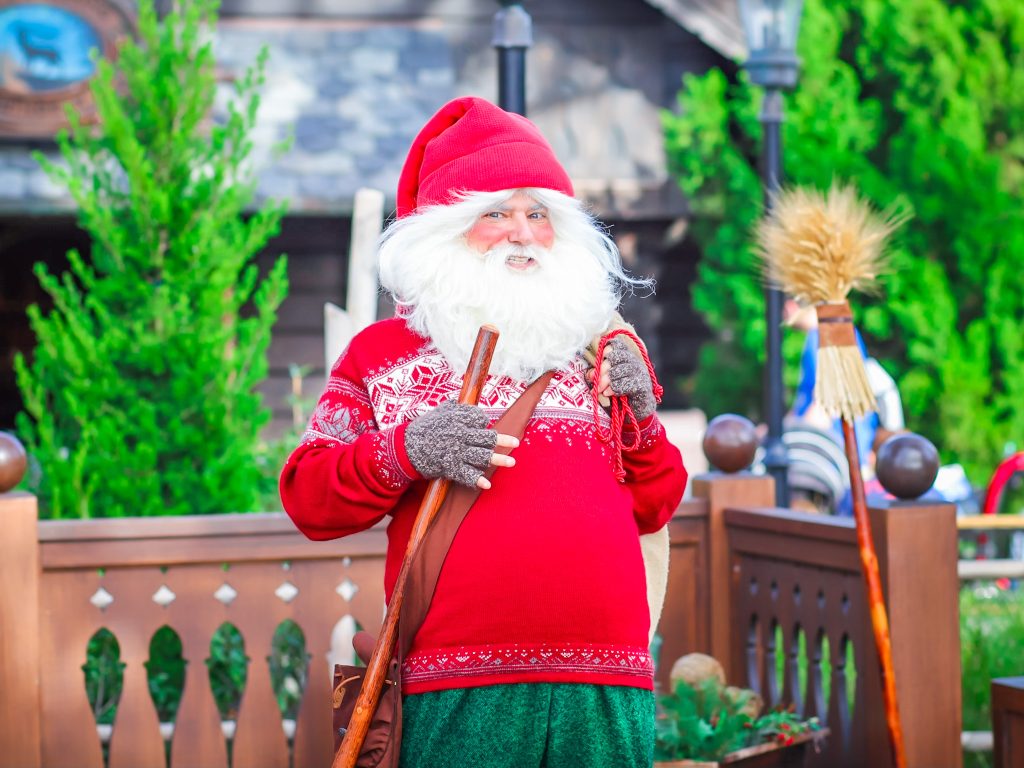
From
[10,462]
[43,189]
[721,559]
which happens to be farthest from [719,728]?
[43,189]

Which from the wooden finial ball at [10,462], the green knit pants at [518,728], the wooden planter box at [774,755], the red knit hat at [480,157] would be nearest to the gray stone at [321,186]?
the wooden finial ball at [10,462]

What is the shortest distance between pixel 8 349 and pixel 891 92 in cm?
696

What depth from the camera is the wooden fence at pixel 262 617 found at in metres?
3.62

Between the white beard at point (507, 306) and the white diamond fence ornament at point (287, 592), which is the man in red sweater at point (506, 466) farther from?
the white diamond fence ornament at point (287, 592)

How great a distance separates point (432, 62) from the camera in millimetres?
9945

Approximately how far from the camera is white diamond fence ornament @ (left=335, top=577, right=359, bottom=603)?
4062mm

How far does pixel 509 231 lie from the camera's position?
2.71 meters

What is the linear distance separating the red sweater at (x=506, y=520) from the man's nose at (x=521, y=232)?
0.26 meters

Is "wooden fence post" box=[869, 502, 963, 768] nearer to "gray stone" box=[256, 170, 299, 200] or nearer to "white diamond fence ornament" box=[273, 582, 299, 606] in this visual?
"white diamond fence ornament" box=[273, 582, 299, 606]

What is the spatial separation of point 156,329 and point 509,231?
265cm

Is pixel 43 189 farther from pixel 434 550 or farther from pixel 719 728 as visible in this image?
pixel 434 550

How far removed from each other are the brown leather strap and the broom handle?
3.90 feet

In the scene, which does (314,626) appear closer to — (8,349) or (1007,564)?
(1007,564)

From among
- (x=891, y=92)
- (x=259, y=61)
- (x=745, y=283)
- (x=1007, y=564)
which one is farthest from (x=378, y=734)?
(x=891, y=92)
